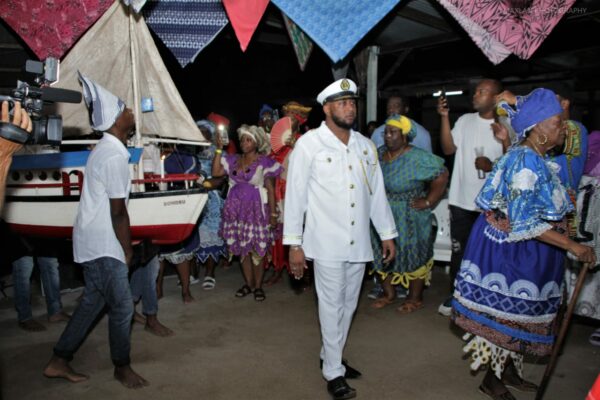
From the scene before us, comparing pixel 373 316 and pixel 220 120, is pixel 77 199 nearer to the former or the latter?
pixel 220 120

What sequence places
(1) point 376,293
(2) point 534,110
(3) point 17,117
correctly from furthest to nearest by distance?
(1) point 376,293
(2) point 534,110
(3) point 17,117

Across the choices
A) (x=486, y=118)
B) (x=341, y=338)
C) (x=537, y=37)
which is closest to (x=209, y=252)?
(x=341, y=338)

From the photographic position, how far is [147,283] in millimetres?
4227

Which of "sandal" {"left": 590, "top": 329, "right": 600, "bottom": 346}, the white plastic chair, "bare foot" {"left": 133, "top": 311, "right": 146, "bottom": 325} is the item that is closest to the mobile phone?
"bare foot" {"left": 133, "top": 311, "right": 146, "bottom": 325}

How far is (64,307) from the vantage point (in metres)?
5.17

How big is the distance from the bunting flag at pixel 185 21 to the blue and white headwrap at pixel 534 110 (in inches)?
133

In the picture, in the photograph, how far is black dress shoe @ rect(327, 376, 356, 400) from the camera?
3209 mm

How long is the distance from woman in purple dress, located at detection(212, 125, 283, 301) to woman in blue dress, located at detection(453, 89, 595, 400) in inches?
108

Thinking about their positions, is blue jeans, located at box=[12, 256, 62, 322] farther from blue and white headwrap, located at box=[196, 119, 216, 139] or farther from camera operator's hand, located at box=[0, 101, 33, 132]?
camera operator's hand, located at box=[0, 101, 33, 132]

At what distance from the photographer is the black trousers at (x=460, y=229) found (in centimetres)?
471

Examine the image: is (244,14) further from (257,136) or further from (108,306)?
(108,306)

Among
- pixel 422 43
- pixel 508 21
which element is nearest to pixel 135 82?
pixel 508 21

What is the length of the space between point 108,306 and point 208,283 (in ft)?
8.23

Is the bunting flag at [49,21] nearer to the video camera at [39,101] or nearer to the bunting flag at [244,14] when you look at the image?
the bunting flag at [244,14]
